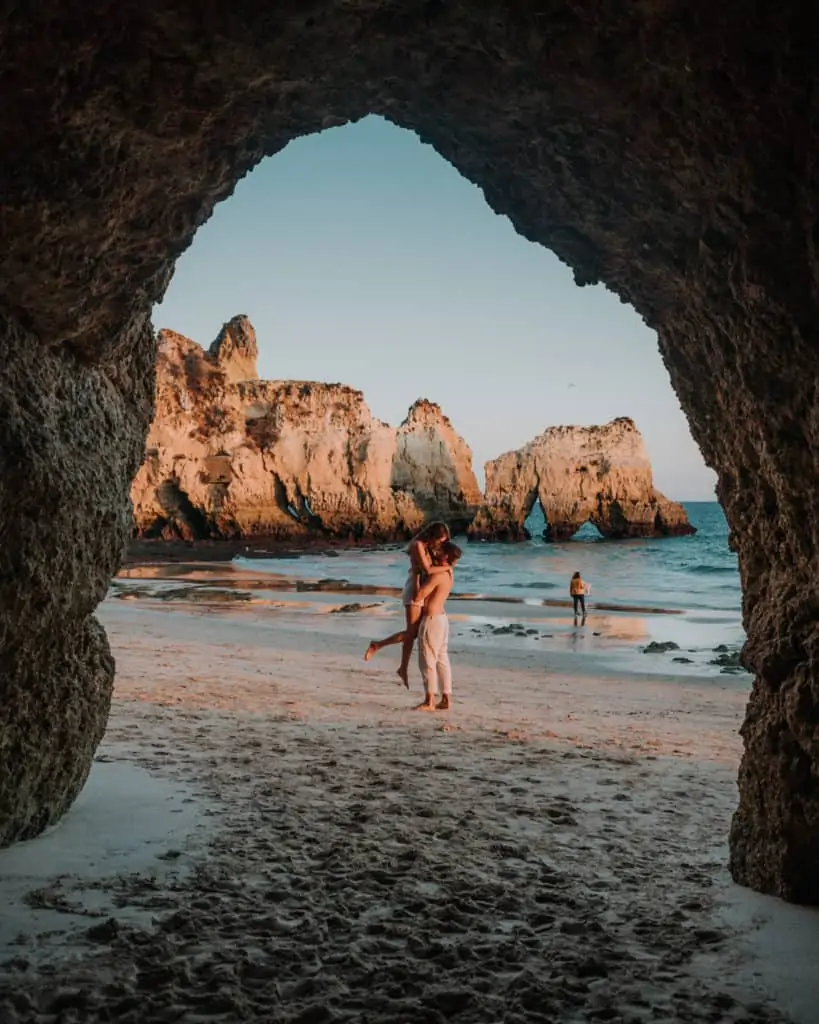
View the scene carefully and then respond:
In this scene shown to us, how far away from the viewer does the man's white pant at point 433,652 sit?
24.5ft

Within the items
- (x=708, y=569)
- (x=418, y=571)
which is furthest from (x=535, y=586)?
(x=418, y=571)

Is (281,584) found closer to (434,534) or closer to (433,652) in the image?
(434,534)

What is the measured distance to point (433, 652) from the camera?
295 inches

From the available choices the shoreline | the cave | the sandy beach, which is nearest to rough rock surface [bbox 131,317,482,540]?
the shoreline

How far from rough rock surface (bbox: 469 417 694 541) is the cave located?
53260 mm

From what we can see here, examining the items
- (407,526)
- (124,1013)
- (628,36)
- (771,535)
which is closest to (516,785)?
(771,535)

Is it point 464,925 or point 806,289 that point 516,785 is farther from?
point 806,289

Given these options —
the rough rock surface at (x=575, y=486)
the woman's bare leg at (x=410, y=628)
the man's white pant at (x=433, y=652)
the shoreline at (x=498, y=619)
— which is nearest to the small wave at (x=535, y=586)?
the shoreline at (x=498, y=619)

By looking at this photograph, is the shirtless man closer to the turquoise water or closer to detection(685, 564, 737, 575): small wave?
the turquoise water

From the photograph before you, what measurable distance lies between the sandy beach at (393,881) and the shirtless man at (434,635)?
15.7 inches

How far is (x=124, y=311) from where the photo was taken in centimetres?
356

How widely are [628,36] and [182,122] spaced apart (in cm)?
151

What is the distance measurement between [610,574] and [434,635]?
97.0 ft

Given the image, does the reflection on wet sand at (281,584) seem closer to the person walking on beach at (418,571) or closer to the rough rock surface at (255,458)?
the person walking on beach at (418,571)
